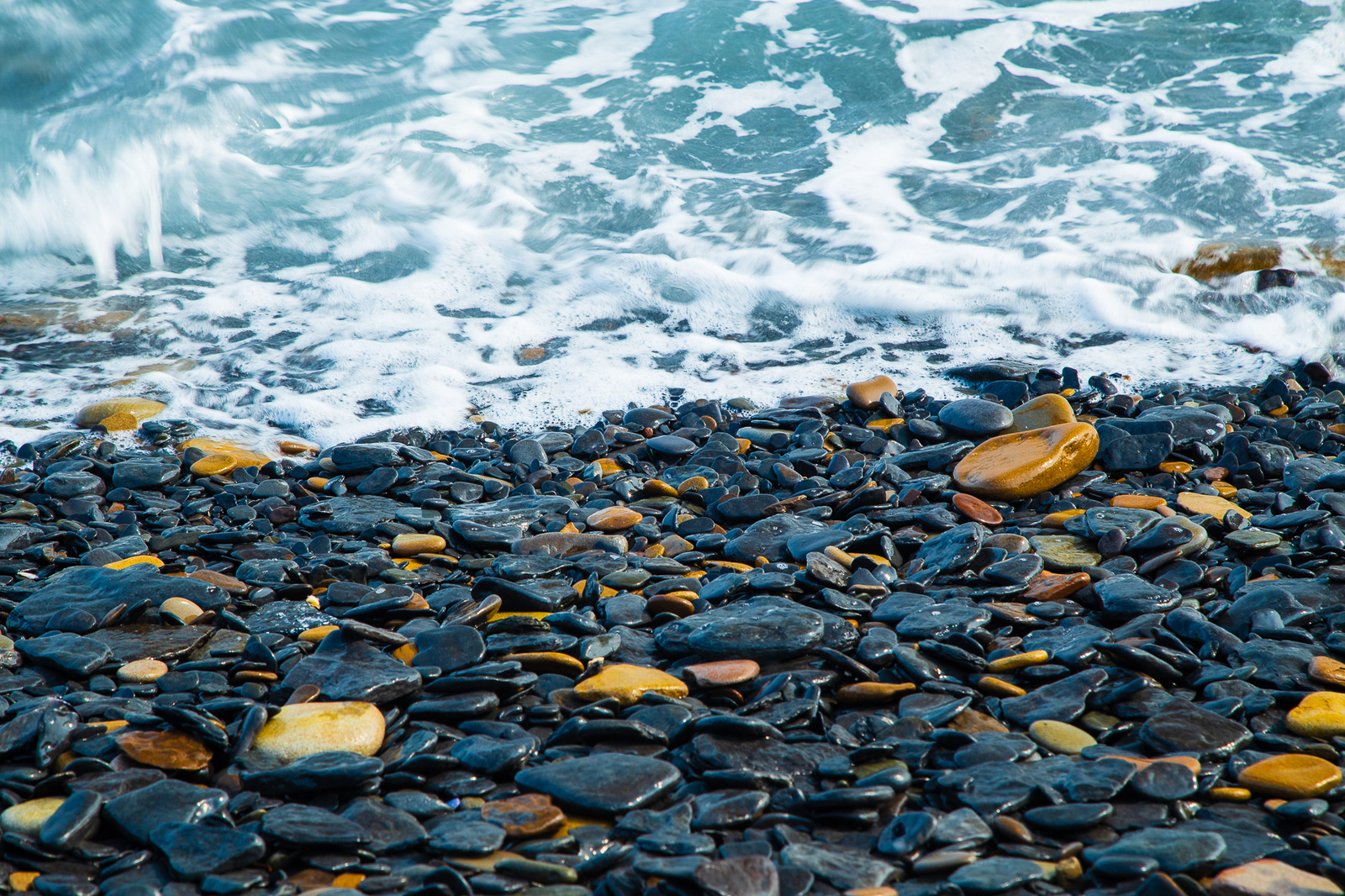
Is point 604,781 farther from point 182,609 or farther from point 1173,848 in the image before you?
point 182,609

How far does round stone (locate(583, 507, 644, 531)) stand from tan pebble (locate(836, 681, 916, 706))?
1426mm

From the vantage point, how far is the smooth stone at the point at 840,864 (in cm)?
175

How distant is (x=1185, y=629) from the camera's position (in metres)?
2.60

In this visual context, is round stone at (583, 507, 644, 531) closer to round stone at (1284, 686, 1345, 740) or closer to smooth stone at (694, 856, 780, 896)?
smooth stone at (694, 856, 780, 896)

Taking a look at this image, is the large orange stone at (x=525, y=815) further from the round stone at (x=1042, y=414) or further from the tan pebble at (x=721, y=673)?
the round stone at (x=1042, y=414)

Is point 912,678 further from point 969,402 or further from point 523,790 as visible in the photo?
point 969,402

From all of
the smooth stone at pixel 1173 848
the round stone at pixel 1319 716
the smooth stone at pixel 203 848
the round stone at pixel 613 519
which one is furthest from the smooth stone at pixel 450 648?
the round stone at pixel 1319 716

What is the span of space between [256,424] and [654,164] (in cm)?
506

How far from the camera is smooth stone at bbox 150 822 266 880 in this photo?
182cm

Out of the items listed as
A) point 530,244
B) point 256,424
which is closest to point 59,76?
point 530,244

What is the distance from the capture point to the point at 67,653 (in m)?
2.62

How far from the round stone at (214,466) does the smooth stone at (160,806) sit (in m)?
2.65

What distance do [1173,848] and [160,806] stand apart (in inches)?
85.3

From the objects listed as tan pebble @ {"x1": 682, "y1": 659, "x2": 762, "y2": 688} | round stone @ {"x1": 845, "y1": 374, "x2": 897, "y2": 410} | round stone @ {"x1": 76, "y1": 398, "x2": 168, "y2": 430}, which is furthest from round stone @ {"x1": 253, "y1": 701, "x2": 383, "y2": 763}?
round stone @ {"x1": 76, "y1": 398, "x2": 168, "y2": 430}
